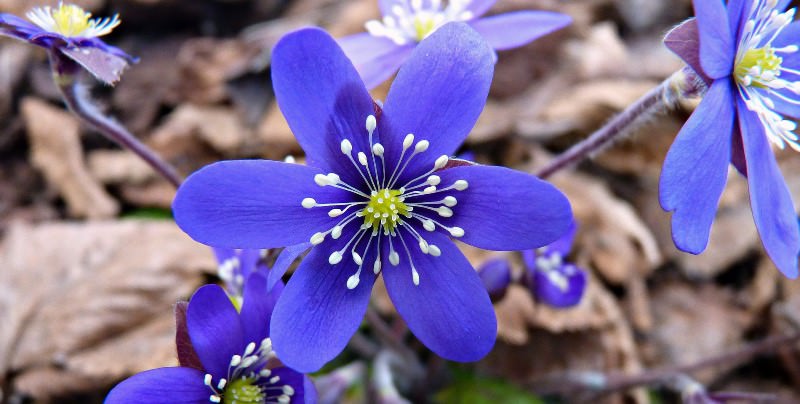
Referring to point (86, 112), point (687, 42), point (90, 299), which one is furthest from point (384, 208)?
point (90, 299)

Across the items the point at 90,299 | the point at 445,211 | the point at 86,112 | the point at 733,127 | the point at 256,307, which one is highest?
the point at 86,112

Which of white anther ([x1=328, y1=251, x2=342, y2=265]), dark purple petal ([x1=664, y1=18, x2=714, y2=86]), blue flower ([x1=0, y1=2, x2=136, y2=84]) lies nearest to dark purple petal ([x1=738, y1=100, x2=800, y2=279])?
dark purple petal ([x1=664, y1=18, x2=714, y2=86])

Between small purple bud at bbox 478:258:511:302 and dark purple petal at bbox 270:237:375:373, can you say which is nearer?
dark purple petal at bbox 270:237:375:373

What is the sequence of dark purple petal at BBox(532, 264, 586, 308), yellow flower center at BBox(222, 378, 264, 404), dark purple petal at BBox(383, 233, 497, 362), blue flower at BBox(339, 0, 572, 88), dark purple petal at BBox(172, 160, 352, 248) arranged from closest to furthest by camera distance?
1. dark purple petal at BBox(172, 160, 352, 248)
2. dark purple petal at BBox(383, 233, 497, 362)
3. yellow flower center at BBox(222, 378, 264, 404)
4. blue flower at BBox(339, 0, 572, 88)
5. dark purple petal at BBox(532, 264, 586, 308)

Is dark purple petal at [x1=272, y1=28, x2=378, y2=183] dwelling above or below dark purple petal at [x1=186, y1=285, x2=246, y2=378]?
above

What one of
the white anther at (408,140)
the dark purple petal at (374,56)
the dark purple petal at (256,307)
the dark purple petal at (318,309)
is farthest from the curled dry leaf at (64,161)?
the white anther at (408,140)

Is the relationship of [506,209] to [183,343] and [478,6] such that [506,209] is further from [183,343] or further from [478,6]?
[478,6]

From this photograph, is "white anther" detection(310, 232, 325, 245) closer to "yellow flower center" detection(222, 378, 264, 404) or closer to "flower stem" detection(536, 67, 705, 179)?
"yellow flower center" detection(222, 378, 264, 404)
